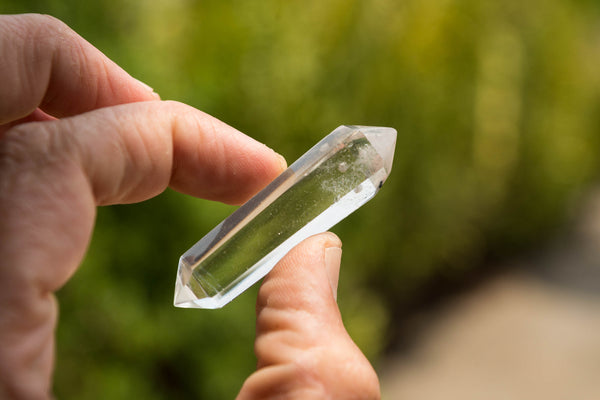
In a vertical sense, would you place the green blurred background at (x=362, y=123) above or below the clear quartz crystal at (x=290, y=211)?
below

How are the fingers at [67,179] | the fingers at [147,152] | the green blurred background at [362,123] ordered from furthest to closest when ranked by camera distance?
the green blurred background at [362,123] < the fingers at [147,152] < the fingers at [67,179]

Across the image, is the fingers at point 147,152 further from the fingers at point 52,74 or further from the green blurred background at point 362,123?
the green blurred background at point 362,123

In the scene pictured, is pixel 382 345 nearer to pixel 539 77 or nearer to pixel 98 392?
pixel 98 392

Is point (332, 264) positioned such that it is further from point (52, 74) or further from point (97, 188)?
point (52, 74)

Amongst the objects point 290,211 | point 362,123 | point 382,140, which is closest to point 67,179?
point 290,211

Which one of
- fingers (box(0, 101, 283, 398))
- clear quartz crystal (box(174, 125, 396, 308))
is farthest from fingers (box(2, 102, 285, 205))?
clear quartz crystal (box(174, 125, 396, 308))

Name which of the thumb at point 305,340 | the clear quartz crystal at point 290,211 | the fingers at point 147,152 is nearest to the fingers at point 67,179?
the fingers at point 147,152

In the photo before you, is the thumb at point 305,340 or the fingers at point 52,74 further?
the fingers at point 52,74
